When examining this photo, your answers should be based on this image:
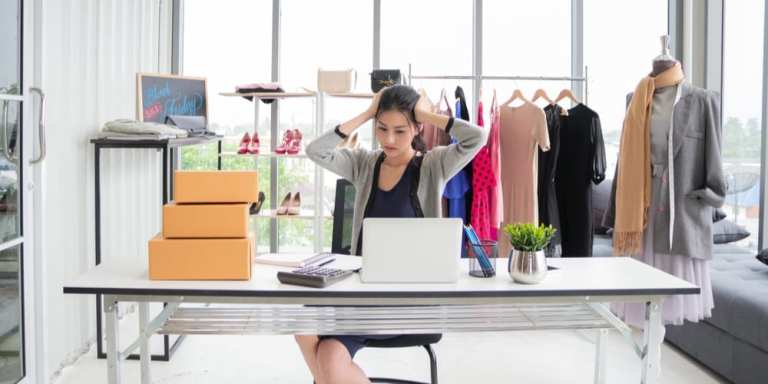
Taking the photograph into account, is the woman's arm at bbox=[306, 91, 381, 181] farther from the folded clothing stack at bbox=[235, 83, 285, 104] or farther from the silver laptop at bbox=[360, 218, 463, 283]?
the folded clothing stack at bbox=[235, 83, 285, 104]

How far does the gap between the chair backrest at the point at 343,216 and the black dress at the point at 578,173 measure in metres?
1.42

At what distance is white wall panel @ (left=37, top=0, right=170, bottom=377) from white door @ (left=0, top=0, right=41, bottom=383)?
0.11 m

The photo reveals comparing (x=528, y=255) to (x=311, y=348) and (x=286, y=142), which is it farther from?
(x=286, y=142)

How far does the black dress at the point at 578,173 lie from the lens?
371 centimetres

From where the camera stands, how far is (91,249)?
372cm

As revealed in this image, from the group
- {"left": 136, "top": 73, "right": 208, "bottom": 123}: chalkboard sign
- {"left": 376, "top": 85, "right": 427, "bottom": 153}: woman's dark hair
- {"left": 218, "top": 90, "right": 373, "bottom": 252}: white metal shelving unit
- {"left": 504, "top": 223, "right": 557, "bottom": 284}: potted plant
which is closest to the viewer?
{"left": 504, "top": 223, "right": 557, "bottom": 284}: potted plant

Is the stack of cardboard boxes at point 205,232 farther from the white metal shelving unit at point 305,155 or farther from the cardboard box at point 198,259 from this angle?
the white metal shelving unit at point 305,155

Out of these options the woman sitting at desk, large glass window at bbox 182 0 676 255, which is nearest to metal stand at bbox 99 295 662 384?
the woman sitting at desk

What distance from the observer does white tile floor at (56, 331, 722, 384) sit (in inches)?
129

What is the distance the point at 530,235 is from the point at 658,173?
55.1 inches

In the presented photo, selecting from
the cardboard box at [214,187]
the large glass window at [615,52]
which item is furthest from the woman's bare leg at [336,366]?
the large glass window at [615,52]

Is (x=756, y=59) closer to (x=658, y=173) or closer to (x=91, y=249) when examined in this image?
(x=658, y=173)

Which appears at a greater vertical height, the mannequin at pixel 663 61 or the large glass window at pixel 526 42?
the large glass window at pixel 526 42

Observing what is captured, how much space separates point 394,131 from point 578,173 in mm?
1525
